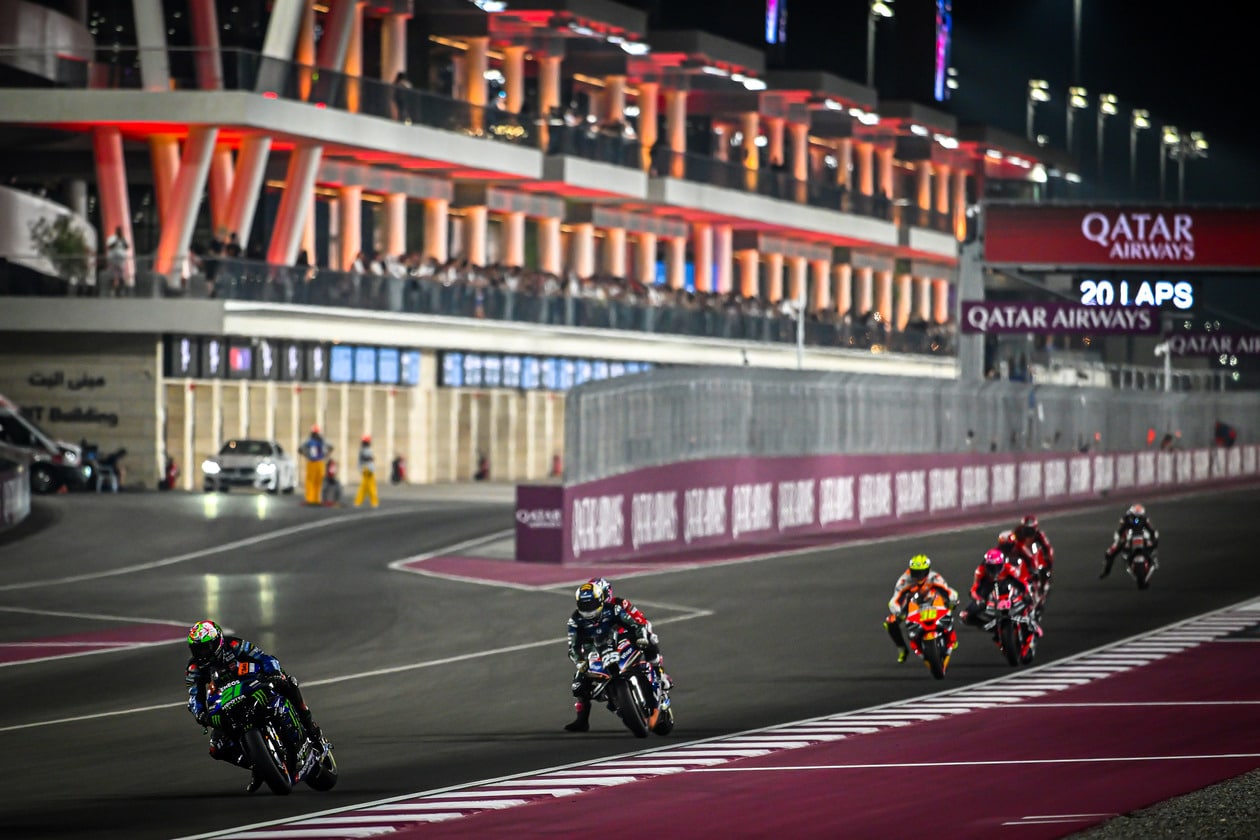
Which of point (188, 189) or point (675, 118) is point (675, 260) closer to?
point (675, 118)

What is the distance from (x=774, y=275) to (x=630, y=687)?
70.5m

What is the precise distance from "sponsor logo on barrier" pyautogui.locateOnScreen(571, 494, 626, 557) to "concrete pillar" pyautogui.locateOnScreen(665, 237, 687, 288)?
44130 millimetres

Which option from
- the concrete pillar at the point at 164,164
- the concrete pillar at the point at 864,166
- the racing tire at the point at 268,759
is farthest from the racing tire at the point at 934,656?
the concrete pillar at the point at 864,166

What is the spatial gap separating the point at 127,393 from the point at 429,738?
3420cm

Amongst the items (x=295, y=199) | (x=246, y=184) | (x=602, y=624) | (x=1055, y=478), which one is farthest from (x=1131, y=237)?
(x=602, y=624)

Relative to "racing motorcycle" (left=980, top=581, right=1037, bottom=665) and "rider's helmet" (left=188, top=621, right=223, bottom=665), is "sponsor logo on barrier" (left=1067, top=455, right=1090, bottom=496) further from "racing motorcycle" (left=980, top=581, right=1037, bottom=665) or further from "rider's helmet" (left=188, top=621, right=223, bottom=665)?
"rider's helmet" (left=188, top=621, right=223, bottom=665)

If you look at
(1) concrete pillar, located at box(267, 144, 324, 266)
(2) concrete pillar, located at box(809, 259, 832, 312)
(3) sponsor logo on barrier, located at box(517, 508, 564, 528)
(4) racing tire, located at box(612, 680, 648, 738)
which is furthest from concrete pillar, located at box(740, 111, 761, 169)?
(4) racing tire, located at box(612, 680, 648, 738)

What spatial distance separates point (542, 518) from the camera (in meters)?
33.0

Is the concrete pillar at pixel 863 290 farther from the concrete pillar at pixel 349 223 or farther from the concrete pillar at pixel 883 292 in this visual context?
the concrete pillar at pixel 349 223

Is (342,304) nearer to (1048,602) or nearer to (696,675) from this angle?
(1048,602)

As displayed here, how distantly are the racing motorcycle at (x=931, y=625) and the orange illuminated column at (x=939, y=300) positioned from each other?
85.7 m

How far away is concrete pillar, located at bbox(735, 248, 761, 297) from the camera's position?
3246 inches

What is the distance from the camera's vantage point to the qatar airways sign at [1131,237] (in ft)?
143

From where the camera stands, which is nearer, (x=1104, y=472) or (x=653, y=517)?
(x=653, y=517)
